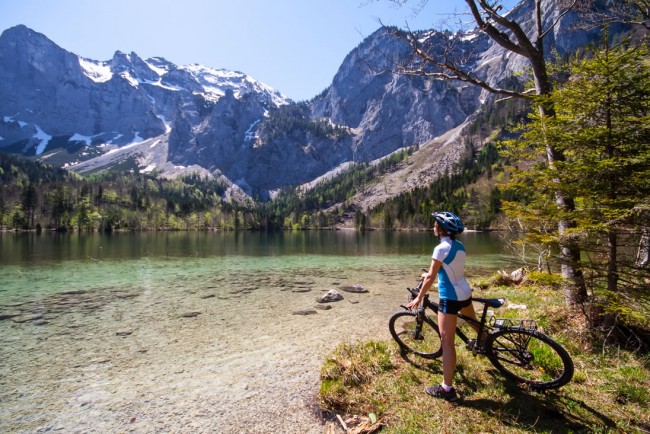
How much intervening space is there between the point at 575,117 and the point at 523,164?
2.42 meters

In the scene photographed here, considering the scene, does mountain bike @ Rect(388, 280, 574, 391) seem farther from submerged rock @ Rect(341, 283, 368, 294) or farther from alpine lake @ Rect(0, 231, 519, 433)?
submerged rock @ Rect(341, 283, 368, 294)

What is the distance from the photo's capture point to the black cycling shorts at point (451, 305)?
6598mm

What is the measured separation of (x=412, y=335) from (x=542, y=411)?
11.1ft

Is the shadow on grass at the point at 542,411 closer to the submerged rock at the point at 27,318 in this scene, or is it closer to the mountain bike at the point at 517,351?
the mountain bike at the point at 517,351

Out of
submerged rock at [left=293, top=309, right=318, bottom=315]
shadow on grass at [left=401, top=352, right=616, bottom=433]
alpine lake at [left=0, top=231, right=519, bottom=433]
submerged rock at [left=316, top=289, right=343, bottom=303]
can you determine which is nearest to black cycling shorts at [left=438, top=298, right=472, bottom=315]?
shadow on grass at [left=401, top=352, right=616, bottom=433]

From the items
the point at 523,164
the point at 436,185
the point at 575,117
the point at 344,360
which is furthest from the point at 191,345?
the point at 436,185

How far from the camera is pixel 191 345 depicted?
498 inches

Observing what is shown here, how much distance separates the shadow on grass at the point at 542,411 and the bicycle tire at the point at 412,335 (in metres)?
1.92

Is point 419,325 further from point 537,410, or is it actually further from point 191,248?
point 191,248

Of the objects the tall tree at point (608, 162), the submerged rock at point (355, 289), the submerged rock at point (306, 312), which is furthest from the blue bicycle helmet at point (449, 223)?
the submerged rock at point (355, 289)

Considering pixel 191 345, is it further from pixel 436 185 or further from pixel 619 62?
pixel 436 185

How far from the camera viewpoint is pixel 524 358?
712 centimetres

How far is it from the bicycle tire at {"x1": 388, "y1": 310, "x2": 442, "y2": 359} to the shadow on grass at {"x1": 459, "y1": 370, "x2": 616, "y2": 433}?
192 centimetres

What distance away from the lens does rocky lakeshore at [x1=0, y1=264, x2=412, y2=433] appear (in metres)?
7.53
